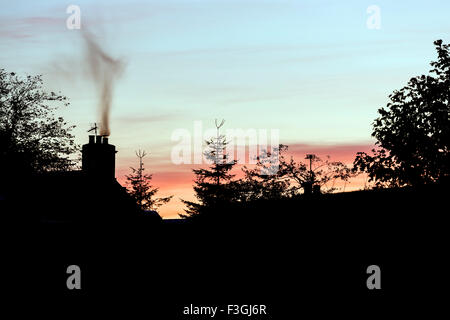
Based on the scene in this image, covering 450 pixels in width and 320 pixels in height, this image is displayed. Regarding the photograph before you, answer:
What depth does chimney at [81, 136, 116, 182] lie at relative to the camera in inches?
1226

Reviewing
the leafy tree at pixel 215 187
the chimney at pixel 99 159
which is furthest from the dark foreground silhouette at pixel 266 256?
the leafy tree at pixel 215 187

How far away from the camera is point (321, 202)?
64.9 ft

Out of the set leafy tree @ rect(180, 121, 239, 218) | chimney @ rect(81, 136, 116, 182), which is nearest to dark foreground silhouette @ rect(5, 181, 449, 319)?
chimney @ rect(81, 136, 116, 182)

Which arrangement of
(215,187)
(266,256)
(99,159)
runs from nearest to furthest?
(266,256)
(99,159)
(215,187)

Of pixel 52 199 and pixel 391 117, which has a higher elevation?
pixel 391 117

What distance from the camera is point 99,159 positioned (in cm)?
3128

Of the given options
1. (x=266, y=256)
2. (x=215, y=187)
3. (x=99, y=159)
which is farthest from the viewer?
(x=215, y=187)

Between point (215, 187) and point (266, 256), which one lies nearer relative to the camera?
point (266, 256)

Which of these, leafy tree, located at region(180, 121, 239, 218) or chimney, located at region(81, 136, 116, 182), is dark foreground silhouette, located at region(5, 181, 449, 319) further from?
leafy tree, located at region(180, 121, 239, 218)

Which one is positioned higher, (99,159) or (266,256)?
(99,159)
